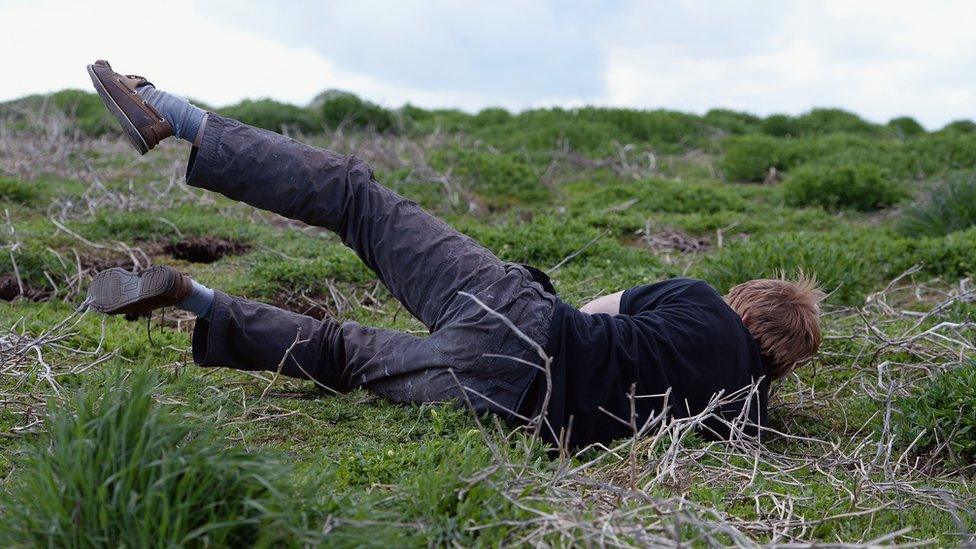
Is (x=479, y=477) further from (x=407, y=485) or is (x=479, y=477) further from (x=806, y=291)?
(x=806, y=291)

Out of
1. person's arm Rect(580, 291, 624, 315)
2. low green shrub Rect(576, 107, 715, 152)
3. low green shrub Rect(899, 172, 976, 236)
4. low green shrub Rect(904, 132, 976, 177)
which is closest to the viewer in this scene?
person's arm Rect(580, 291, 624, 315)

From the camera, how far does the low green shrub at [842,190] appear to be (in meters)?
9.14

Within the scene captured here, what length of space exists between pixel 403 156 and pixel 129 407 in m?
7.89

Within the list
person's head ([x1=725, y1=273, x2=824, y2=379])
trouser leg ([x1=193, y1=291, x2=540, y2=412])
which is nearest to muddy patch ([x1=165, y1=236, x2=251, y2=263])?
trouser leg ([x1=193, y1=291, x2=540, y2=412])

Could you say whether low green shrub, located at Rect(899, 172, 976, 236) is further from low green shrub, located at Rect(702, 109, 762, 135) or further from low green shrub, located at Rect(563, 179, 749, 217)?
low green shrub, located at Rect(702, 109, 762, 135)

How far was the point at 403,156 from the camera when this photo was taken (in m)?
10.0

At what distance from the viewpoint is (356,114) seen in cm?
1280

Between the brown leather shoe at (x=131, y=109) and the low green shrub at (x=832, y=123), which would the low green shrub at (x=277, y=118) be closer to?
the low green shrub at (x=832, y=123)

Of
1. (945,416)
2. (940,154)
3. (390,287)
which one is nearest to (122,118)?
(390,287)

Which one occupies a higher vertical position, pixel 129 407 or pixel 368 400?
pixel 129 407

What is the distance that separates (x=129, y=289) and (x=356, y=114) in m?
9.39

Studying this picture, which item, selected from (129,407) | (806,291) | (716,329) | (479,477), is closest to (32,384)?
(129,407)

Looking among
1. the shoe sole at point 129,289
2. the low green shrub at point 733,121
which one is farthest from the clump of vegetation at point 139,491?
the low green shrub at point 733,121

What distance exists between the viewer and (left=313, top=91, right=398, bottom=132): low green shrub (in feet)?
42.4
